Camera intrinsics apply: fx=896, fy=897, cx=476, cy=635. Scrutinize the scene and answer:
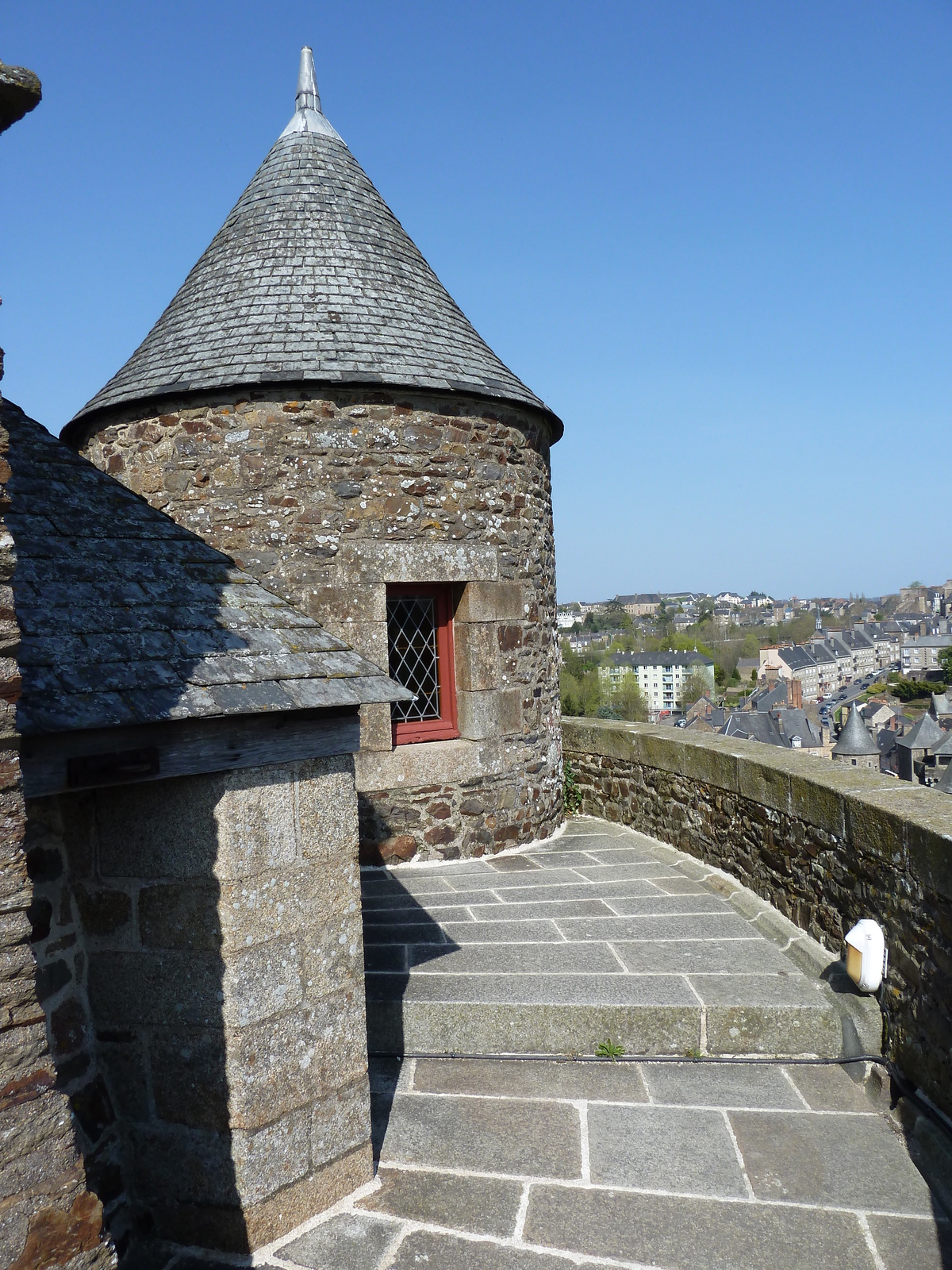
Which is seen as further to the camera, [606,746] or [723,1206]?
[606,746]

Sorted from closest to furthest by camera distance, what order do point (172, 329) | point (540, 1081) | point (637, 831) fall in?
point (540, 1081)
point (172, 329)
point (637, 831)

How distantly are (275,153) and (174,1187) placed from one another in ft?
25.2

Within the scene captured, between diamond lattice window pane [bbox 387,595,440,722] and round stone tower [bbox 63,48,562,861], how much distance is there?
16 mm

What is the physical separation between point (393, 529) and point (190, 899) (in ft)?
12.6

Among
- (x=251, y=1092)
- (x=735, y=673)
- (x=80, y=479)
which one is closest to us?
(x=251, y=1092)

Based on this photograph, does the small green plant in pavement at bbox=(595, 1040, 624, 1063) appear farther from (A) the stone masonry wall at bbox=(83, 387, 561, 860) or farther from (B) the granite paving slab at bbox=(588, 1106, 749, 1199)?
(A) the stone masonry wall at bbox=(83, 387, 561, 860)

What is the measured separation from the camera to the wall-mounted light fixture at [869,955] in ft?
12.9

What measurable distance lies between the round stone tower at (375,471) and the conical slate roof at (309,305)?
0.02 m

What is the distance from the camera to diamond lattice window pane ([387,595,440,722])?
670 cm

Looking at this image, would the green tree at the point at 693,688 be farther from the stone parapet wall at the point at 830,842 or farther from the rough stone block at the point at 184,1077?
the rough stone block at the point at 184,1077

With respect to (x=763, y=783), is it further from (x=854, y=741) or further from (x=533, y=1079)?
(x=854, y=741)

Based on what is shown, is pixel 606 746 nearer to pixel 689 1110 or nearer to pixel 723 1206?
pixel 689 1110

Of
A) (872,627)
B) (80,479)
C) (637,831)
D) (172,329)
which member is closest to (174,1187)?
(80,479)

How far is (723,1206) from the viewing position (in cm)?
309
